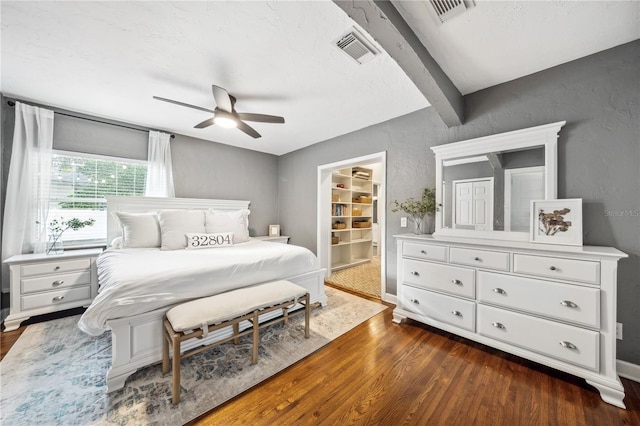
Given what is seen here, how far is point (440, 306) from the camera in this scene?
2.24 metres

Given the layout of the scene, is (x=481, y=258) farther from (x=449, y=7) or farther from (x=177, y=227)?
(x=177, y=227)

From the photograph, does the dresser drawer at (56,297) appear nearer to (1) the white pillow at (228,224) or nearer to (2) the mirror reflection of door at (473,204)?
(1) the white pillow at (228,224)

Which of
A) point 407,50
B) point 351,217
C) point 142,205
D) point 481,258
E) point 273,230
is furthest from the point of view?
point 351,217

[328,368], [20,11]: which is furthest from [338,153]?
[20,11]

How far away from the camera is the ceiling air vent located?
1.67 meters

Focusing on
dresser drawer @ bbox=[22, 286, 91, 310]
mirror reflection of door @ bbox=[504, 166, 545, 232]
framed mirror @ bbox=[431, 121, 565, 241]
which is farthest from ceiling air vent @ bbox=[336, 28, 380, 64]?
dresser drawer @ bbox=[22, 286, 91, 310]

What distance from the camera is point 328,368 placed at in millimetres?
1802

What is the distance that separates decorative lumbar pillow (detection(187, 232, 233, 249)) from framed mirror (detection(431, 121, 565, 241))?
9.05 feet

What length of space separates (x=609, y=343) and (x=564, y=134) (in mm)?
1647

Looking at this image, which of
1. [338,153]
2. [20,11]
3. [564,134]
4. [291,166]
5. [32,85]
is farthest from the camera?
[291,166]

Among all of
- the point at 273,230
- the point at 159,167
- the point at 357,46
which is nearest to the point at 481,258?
the point at 357,46

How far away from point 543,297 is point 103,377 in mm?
3386

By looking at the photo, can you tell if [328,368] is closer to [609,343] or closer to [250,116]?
[609,343]

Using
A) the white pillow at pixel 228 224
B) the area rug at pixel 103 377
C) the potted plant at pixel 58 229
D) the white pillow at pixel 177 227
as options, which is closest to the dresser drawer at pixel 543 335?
the area rug at pixel 103 377
